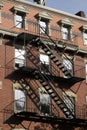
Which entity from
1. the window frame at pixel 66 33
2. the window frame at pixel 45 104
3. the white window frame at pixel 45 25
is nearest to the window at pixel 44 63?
the window frame at pixel 45 104

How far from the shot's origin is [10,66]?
1221 inches

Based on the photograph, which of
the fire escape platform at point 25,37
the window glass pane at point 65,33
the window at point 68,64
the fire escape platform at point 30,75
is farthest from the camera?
the window glass pane at point 65,33

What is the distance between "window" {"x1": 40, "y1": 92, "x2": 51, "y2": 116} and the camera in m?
31.8

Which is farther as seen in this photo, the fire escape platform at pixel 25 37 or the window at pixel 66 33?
the window at pixel 66 33

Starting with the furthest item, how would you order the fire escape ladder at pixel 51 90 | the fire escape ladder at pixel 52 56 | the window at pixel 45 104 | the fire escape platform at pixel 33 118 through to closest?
1. the window at pixel 45 104
2. the fire escape ladder at pixel 52 56
3. the fire escape ladder at pixel 51 90
4. the fire escape platform at pixel 33 118

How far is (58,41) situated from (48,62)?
74.0 inches

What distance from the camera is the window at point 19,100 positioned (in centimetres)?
3053

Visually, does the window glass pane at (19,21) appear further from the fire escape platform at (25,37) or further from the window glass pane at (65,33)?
the window glass pane at (65,33)

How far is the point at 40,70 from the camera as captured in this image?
1241 inches

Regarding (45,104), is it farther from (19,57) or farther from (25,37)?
(25,37)

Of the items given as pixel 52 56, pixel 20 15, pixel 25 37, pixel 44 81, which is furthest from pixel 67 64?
pixel 20 15

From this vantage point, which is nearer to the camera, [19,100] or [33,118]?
[33,118]

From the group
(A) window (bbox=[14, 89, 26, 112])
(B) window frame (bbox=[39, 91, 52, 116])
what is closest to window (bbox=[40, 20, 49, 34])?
(B) window frame (bbox=[39, 91, 52, 116])

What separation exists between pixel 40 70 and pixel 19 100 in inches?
111
